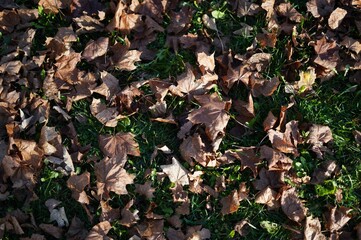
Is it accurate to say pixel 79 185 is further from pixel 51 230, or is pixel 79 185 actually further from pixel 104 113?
pixel 104 113

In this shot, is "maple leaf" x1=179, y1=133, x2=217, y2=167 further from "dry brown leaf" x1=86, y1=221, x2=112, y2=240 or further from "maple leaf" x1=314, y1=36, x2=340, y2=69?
"maple leaf" x1=314, y1=36, x2=340, y2=69

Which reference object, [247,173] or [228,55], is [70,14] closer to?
[228,55]

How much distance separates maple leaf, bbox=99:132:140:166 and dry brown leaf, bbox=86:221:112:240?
1.38 ft

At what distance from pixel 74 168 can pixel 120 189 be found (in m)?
0.34

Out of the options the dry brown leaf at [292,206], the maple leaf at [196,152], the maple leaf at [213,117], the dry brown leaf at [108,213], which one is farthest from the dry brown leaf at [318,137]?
the dry brown leaf at [108,213]

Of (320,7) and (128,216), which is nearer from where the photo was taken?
(128,216)

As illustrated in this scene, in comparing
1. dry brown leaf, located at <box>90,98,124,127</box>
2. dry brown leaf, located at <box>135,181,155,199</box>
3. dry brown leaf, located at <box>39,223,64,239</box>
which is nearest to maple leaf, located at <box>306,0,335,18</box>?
dry brown leaf, located at <box>90,98,124,127</box>

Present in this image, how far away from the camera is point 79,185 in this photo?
9.66 feet

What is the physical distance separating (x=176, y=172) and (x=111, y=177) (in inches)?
16.1

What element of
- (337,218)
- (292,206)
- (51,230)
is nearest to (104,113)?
(51,230)

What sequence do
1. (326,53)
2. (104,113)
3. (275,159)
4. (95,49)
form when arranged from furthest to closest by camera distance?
1. (326,53)
2. (95,49)
3. (104,113)
4. (275,159)

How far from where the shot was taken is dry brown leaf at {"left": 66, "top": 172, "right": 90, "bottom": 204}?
2.91 m

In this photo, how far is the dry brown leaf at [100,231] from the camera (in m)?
2.80

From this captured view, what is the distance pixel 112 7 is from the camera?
138 inches
